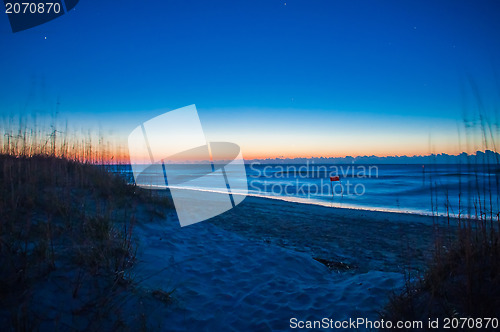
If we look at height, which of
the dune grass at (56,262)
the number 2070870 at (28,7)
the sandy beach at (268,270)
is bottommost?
the sandy beach at (268,270)

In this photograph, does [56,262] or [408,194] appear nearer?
[56,262]

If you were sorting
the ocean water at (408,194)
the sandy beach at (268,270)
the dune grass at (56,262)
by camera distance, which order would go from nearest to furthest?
the dune grass at (56,262)
the sandy beach at (268,270)
the ocean water at (408,194)

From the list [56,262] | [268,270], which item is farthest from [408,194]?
[56,262]

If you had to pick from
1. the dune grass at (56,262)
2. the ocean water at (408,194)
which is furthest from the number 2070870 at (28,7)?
the ocean water at (408,194)

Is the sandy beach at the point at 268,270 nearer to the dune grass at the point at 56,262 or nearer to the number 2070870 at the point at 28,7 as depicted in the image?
the dune grass at the point at 56,262

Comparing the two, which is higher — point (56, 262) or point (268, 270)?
point (56, 262)

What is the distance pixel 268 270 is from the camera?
165 inches

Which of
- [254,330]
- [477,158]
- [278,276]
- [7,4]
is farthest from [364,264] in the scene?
[7,4]

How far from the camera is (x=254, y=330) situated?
2.67 meters

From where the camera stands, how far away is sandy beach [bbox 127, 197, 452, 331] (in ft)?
9.56

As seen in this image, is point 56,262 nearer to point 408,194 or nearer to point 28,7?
point 28,7

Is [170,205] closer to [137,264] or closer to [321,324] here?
[137,264]

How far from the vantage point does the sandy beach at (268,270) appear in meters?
2.91

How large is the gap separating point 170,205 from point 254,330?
522cm
